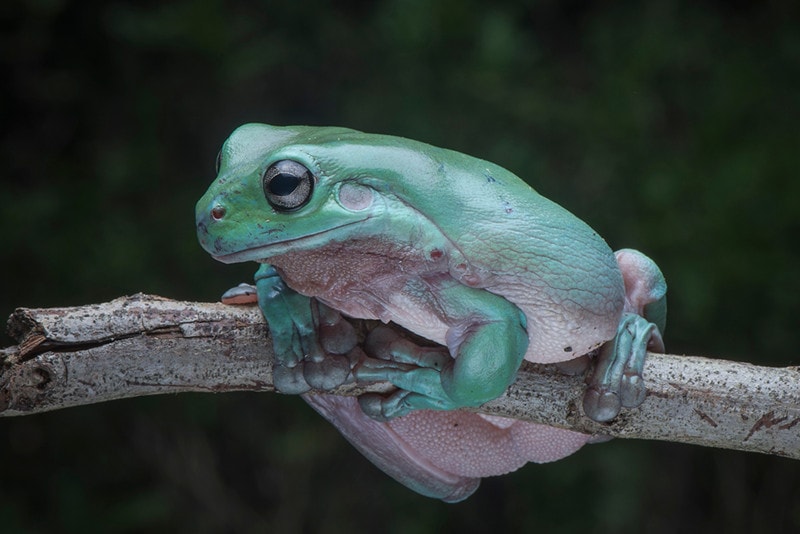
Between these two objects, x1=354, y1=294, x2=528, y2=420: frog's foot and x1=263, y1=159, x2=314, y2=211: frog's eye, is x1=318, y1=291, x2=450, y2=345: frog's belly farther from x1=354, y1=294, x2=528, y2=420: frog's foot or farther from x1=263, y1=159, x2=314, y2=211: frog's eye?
x1=263, y1=159, x2=314, y2=211: frog's eye

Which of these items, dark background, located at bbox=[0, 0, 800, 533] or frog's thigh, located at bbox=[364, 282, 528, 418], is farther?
dark background, located at bbox=[0, 0, 800, 533]

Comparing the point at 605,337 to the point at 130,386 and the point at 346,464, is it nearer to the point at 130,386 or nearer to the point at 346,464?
the point at 130,386

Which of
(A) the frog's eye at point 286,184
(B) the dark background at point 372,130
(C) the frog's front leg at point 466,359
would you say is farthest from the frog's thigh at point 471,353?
(B) the dark background at point 372,130

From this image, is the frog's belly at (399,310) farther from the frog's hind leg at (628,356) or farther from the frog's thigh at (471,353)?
the frog's hind leg at (628,356)

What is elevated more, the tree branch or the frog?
the frog

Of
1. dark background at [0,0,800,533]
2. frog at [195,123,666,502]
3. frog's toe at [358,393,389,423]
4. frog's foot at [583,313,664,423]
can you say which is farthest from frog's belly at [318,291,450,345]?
dark background at [0,0,800,533]

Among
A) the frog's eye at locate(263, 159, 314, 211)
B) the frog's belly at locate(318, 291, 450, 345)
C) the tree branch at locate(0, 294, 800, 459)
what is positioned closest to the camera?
the frog's eye at locate(263, 159, 314, 211)

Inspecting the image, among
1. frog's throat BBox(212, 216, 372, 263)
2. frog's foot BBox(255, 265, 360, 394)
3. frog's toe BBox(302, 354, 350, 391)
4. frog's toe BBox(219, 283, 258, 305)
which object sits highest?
frog's throat BBox(212, 216, 372, 263)
